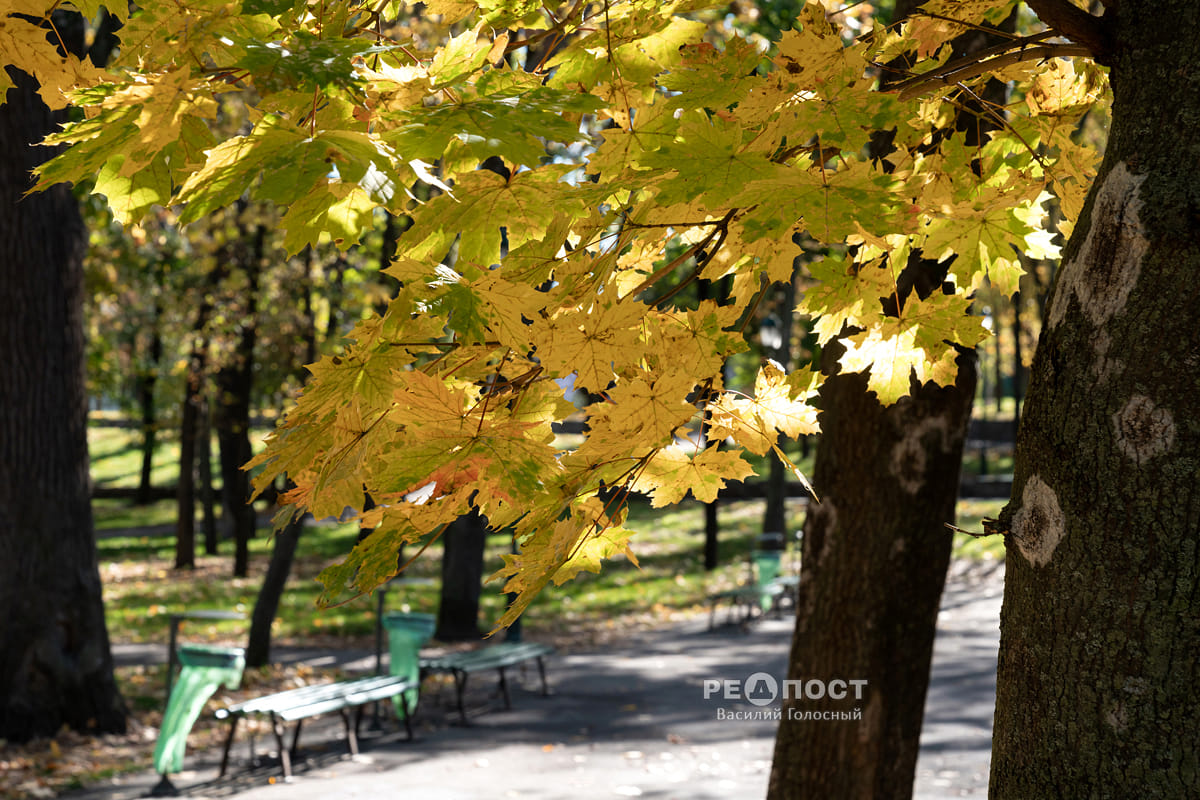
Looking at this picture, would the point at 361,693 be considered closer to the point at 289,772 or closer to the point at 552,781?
the point at 289,772

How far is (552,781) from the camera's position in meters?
6.76

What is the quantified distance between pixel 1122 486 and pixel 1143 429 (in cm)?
10

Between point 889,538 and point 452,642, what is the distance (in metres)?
8.83

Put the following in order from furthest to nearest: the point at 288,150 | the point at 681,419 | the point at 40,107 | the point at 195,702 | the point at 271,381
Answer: the point at 271,381 < the point at 40,107 < the point at 195,702 < the point at 681,419 < the point at 288,150

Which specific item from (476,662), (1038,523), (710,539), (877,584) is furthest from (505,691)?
(710,539)

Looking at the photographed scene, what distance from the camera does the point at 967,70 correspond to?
7.04ft

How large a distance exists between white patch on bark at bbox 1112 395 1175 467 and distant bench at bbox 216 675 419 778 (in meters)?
6.13

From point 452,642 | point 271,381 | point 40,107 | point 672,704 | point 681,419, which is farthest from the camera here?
point 271,381

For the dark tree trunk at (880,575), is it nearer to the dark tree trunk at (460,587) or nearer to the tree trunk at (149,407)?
the dark tree trunk at (460,587)

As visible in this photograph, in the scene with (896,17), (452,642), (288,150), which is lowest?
(452,642)

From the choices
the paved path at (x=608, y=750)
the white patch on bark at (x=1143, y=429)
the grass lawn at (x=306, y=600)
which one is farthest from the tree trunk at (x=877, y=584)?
the grass lawn at (x=306, y=600)

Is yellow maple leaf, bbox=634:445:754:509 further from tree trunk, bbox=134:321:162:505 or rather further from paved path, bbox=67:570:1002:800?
tree trunk, bbox=134:321:162:505

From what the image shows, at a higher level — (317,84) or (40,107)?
(40,107)

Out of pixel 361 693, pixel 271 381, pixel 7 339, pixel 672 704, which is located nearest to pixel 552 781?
pixel 361 693
